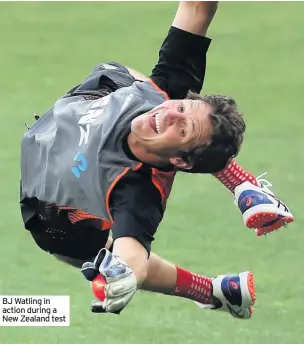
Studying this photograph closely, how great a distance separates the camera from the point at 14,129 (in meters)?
9.77

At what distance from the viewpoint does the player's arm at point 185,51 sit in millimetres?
5105

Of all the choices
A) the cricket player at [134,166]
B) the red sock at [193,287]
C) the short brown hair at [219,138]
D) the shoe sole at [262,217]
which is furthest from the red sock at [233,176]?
the red sock at [193,287]

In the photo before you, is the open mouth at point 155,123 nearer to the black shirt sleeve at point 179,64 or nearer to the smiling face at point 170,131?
the smiling face at point 170,131

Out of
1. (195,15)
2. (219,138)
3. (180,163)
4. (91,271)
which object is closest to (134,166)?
(180,163)

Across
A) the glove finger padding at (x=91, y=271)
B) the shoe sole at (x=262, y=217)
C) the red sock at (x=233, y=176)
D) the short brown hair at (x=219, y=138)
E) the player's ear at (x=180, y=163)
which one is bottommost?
Result: the glove finger padding at (x=91, y=271)

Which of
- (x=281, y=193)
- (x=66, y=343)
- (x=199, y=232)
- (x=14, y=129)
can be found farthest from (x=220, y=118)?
(x=14, y=129)

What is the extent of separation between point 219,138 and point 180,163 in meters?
0.19

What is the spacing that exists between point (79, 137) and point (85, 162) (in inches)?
5.8

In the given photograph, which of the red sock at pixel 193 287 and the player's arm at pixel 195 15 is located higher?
the player's arm at pixel 195 15

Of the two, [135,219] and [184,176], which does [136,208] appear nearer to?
[135,219]

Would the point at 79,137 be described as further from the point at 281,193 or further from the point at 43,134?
the point at 281,193

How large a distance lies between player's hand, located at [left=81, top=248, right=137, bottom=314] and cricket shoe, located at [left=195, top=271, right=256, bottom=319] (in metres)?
1.41

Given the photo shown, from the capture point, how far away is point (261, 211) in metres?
5.09

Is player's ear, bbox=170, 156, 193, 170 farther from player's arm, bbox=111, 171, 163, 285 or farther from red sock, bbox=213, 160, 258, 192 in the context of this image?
red sock, bbox=213, 160, 258, 192
